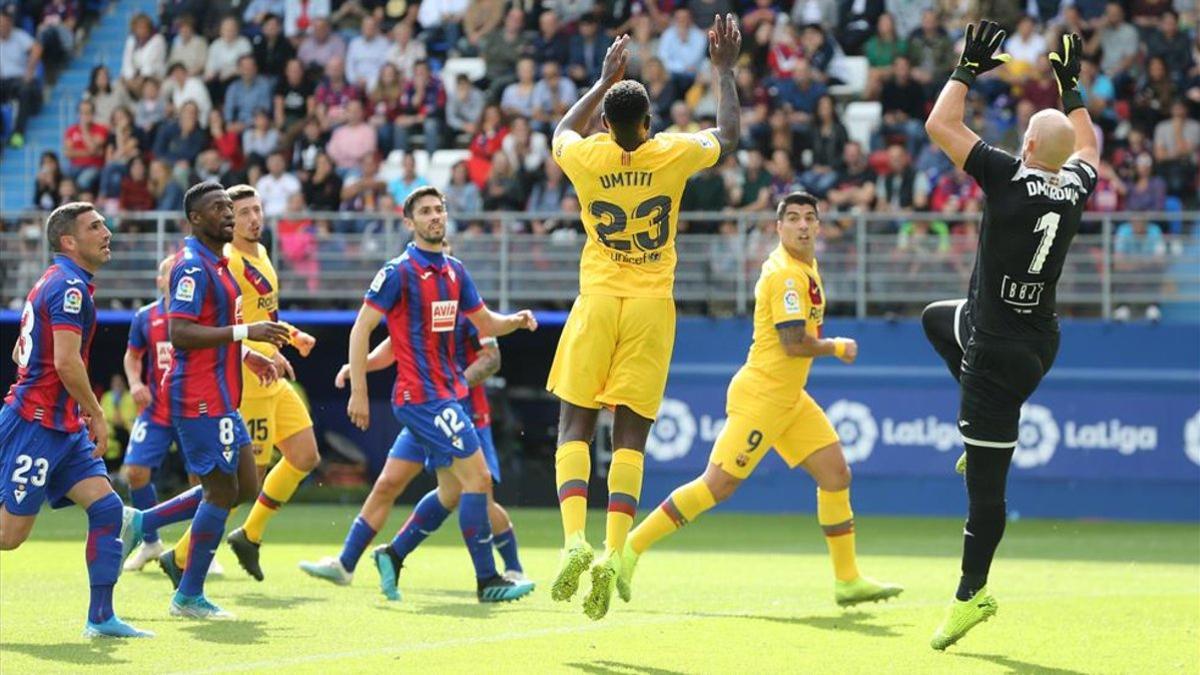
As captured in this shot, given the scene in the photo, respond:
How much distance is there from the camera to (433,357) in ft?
37.4

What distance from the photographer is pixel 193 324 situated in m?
10.2

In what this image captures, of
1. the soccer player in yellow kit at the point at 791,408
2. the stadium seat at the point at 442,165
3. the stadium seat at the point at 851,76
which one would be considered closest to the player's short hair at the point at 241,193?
the soccer player in yellow kit at the point at 791,408

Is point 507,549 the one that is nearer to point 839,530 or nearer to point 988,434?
point 839,530

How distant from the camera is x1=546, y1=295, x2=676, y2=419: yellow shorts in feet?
30.0

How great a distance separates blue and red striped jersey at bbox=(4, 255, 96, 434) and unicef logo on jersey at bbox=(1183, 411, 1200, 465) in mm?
13079

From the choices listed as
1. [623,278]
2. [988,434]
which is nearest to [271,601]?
[623,278]

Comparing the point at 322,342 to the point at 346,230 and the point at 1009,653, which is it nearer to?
the point at 346,230

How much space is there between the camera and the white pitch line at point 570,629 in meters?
8.47

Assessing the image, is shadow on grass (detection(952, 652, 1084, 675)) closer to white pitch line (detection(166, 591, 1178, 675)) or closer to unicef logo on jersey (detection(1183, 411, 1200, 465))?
white pitch line (detection(166, 591, 1178, 675))

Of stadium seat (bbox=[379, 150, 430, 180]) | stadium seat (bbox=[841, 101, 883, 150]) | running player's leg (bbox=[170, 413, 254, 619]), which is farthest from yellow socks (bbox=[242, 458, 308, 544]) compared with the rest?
stadium seat (bbox=[841, 101, 883, 150])

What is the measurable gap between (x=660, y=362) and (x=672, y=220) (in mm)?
696

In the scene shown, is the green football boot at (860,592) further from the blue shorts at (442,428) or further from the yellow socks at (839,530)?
the blue shorts at (442,428)

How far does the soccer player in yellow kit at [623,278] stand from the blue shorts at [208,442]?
6.90 ft

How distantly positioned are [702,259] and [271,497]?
8830mm
